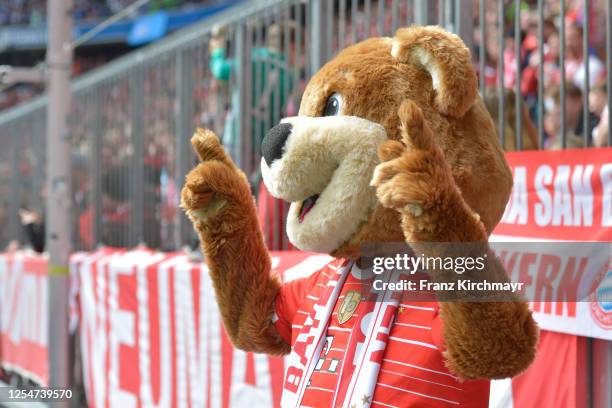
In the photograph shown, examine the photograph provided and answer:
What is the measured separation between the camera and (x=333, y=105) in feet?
7.68

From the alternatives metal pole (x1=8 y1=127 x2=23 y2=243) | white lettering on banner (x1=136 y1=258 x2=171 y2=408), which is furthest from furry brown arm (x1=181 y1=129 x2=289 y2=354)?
metal pole (x1=8 y1=127 x2=23 y2=243)

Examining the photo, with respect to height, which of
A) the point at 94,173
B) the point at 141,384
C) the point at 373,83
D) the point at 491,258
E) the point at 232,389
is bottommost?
the point at 141,384

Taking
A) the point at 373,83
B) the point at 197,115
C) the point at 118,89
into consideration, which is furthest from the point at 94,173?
the point at 373,83

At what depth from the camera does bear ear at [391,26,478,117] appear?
218 centimetres

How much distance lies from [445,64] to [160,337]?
352 cm

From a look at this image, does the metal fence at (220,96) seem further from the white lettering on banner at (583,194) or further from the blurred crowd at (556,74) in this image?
the white lettering on banner at (583,194)

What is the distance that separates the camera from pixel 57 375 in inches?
219

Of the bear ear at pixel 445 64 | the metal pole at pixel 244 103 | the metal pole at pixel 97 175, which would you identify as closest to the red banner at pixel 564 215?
the bear ear at pixel 445 64

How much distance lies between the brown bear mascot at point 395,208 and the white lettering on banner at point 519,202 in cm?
75

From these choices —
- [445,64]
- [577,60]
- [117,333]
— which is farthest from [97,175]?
[445,64]

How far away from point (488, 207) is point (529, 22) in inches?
134

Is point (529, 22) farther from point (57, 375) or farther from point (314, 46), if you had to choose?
point (57, 375)

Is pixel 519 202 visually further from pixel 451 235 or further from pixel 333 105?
pixel 451 235

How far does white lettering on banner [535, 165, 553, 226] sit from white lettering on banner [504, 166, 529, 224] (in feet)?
0.19
